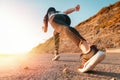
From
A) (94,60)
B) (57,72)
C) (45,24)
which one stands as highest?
(45,24)

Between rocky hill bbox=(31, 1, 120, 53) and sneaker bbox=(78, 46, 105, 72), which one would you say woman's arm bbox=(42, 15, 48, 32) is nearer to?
sneaker bbox=(78, 46, 105, 72)

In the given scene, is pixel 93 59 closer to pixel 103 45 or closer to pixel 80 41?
pixel 80 41

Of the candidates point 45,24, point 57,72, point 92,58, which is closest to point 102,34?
point 45,24

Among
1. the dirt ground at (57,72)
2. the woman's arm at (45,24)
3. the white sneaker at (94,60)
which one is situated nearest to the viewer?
the white sneaker at (94,60)

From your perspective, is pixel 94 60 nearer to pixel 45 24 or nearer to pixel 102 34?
pixel 45 24

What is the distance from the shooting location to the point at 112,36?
2462 centimetres

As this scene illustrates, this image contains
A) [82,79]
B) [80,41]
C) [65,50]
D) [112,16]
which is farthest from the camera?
[112,16]

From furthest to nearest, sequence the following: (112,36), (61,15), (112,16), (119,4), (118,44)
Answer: (119,4) → (112,16) → (112,36) → (118,44) → (61,15)

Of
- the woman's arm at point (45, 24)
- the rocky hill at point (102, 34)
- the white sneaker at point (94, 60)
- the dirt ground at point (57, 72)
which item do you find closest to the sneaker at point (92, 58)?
the white sneaker at point (94, 60)

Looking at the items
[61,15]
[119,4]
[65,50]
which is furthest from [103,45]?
[61,15]

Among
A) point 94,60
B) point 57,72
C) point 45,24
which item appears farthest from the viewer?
point 45,24

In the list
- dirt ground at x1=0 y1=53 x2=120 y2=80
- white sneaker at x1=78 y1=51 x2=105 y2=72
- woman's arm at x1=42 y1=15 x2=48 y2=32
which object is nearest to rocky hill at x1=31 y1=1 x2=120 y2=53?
dirt ground at x1=0 y1=53 x2=120 y2=80

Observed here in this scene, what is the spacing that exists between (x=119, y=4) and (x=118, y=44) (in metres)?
15.6

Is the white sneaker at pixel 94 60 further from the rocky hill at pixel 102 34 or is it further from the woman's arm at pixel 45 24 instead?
the rocky hill at pixel 102 34
